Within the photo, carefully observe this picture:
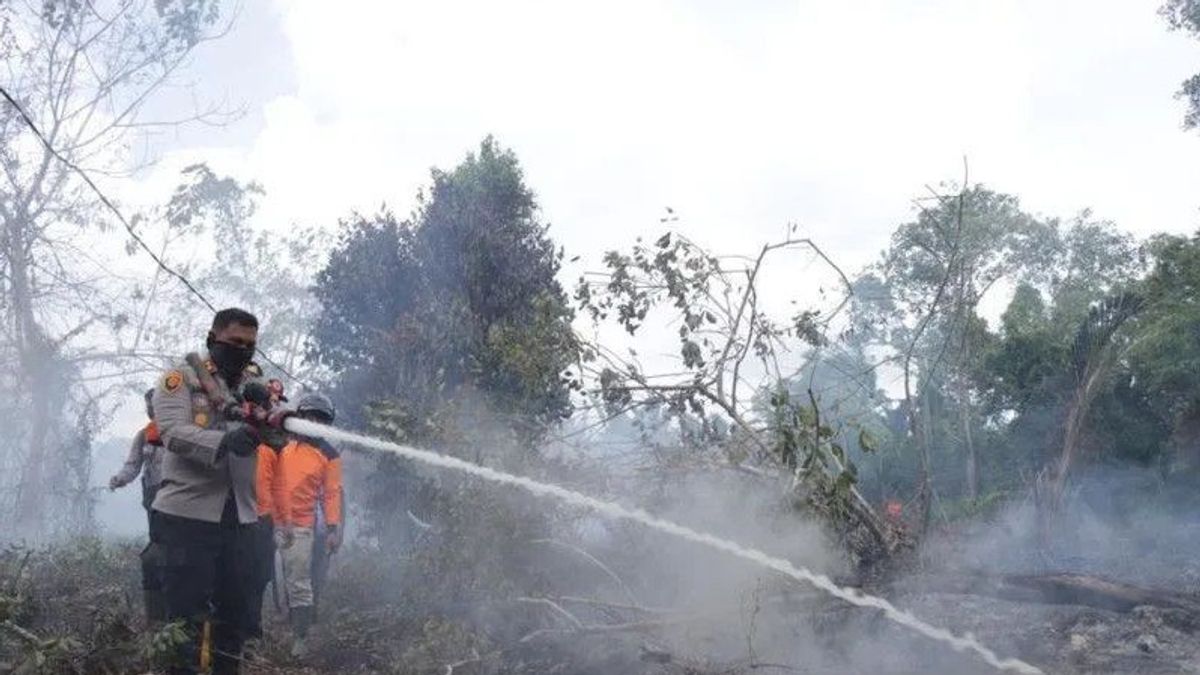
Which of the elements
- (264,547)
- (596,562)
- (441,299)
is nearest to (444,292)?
(441,299)

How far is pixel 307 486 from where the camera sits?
645 cm

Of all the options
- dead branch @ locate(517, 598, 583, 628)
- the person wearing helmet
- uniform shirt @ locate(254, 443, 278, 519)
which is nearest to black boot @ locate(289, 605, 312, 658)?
the person wearing helmet

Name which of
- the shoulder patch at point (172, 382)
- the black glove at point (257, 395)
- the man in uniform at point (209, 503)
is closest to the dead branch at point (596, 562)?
the man in uniform at point (209, 503)

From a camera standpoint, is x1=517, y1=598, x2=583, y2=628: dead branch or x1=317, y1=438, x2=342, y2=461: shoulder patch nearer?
x1=317, y1=438, x2=342, y2=461: shoulder patch

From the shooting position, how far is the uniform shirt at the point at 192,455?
380cm

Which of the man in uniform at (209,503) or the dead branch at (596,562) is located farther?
the dead branch at (596,562)

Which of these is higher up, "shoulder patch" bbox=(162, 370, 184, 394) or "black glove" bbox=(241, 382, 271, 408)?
"shoulder patch" bbox=(162, 370, 184, 394)

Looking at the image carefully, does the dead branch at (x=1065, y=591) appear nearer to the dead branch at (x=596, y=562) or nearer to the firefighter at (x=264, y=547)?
the dead branch at (x=596, y=562)

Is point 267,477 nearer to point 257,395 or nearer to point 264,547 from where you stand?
point 264,547

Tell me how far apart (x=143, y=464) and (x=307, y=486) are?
1.16m

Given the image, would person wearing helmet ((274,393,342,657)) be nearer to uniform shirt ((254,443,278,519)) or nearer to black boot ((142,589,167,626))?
uniform shirt ((254,443,278,519))

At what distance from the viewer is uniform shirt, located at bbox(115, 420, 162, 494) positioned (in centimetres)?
637

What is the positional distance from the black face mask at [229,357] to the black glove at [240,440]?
470 millimetres

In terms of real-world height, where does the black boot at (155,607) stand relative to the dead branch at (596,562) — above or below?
above
